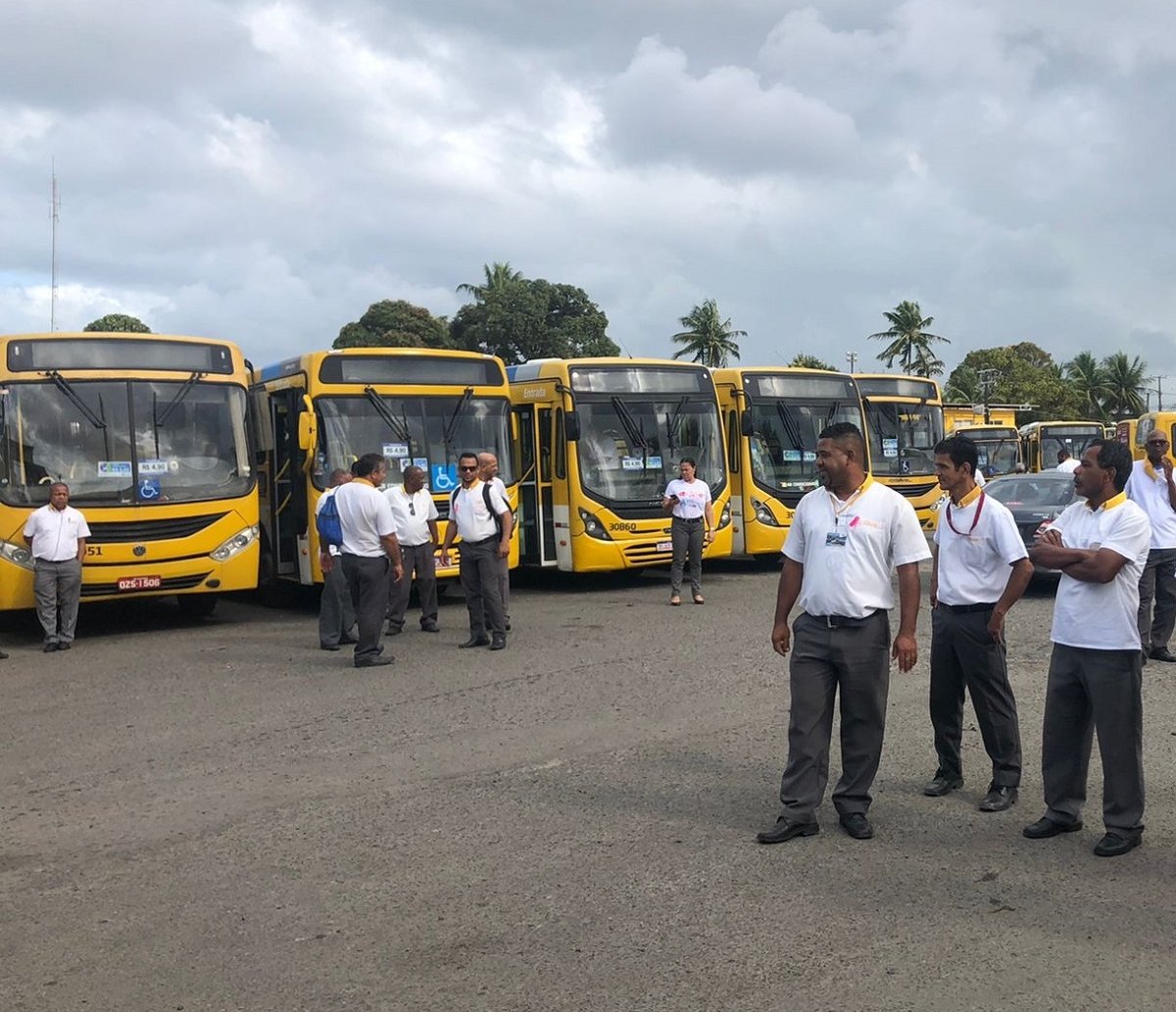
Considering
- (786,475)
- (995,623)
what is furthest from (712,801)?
(786,475)

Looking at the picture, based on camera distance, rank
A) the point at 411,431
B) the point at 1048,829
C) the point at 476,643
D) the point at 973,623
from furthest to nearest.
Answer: the point at 411,431 < the point at 476,643 < the point at 973,623 < the point at 1048,829

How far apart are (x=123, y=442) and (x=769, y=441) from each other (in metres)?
8.92

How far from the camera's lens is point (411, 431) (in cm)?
1420

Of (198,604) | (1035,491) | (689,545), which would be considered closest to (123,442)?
(198,604)

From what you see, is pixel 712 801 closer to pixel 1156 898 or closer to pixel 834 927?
pixel 834 927

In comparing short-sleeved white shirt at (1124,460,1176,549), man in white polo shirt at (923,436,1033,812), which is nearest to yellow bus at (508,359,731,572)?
short-sleeved white shirt at (1124,460,1176,549)

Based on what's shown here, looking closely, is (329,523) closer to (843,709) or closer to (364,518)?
(364,518)

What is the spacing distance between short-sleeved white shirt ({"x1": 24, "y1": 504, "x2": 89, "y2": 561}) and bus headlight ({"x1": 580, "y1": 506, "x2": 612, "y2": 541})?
5959 millimetres

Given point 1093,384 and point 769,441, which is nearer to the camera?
point 769,441

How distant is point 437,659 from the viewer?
10.8 m

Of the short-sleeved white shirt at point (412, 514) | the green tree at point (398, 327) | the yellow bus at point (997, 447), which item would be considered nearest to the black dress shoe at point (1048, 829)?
the short-sleeved white shirt at point (412, 514)

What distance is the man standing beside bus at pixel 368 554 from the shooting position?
34.2ft

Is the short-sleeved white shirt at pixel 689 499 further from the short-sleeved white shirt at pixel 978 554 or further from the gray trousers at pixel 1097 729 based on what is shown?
the gray trousers at pixel 1097 729

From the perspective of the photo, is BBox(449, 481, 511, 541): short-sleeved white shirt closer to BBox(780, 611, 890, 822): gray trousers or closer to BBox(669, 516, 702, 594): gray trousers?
BBox(669, 516, 702, 594): gray trousers
